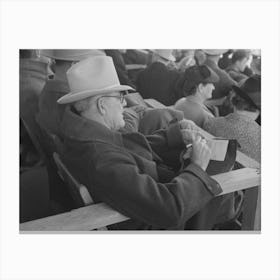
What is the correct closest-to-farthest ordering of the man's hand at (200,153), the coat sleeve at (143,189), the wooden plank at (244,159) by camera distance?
1. the coat sleeve at (143,189)
2. the man's hand at (200,153)
3. the wooden plank at (244,159)

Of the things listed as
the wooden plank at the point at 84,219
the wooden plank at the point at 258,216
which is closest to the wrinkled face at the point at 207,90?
the wooden plank at the point at 258,216

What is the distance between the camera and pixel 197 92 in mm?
2365

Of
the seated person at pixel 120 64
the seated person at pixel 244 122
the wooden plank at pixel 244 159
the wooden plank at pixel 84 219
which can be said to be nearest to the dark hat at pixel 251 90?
the seated person at pixel 244 122

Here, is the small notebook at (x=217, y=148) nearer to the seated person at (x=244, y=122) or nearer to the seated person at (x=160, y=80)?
the seated person at (x=244, y=122)

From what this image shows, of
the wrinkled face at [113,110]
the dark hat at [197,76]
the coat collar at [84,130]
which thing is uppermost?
the dark hat at [197,76]

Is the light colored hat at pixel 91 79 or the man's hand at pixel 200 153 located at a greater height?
the light colored hat at pixel 91 79

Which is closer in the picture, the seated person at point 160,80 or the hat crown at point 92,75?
the hat crown at point 92,75

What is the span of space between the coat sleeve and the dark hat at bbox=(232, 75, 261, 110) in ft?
1.53

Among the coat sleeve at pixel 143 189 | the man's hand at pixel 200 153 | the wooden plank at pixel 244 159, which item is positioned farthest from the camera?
the wooden plank at pixel 244 159

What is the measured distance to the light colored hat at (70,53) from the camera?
227 cm

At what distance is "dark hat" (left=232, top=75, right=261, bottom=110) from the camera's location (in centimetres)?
234

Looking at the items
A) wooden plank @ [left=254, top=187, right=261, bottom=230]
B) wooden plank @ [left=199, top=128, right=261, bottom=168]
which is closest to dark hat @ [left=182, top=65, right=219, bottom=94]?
wooden plank @ [left=199, top=128, right=261, bottom=168]

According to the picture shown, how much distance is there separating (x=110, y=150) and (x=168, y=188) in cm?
30

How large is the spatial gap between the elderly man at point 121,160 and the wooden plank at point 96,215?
0.04m
